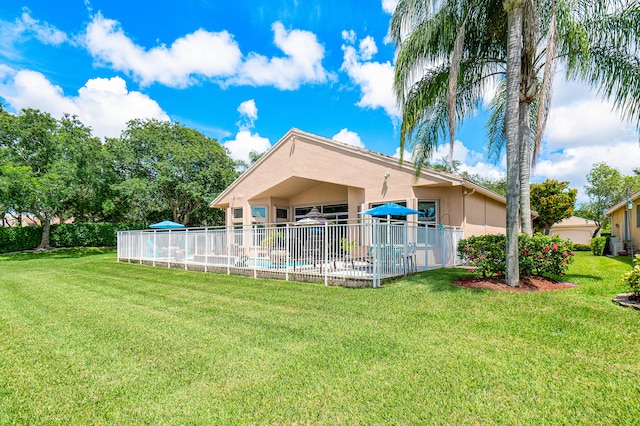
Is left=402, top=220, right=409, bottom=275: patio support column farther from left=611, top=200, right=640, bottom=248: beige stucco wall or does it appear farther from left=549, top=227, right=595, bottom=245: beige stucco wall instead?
left=549, top=227, right=595, bottom=245: beige stucco wall

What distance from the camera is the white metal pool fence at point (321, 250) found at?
337 inches

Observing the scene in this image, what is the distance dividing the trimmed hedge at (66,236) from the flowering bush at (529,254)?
967 inches

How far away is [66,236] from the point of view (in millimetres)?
25359

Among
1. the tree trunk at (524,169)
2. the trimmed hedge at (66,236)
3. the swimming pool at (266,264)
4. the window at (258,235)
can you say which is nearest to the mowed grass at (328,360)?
the tree trunk at (524,169)

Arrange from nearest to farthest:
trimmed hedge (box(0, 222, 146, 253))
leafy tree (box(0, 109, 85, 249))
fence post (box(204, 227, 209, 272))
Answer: fence post (box(204, 227, 209, 272)) → leafy tree (box(0, 109, 85, 249)) → trimmed hedge (box(0, 222, 146, 253))

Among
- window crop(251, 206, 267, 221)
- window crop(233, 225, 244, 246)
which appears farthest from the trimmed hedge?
window crop(233, 225, 244, 246)

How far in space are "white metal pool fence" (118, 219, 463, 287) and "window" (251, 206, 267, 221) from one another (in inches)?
169

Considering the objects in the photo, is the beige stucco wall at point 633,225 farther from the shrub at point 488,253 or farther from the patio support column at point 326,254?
the patio support column at point 326,254

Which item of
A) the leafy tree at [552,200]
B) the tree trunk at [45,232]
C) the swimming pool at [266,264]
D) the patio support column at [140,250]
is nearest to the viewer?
the swimming pool at [266,264]

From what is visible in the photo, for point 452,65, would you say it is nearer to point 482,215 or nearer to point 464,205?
point 464,205

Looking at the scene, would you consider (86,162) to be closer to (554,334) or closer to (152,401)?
(152,401)

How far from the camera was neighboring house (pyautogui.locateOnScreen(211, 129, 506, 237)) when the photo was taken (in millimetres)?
12516

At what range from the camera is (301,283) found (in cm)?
930

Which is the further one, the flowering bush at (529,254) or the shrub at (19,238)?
the shrub at (19,238)
